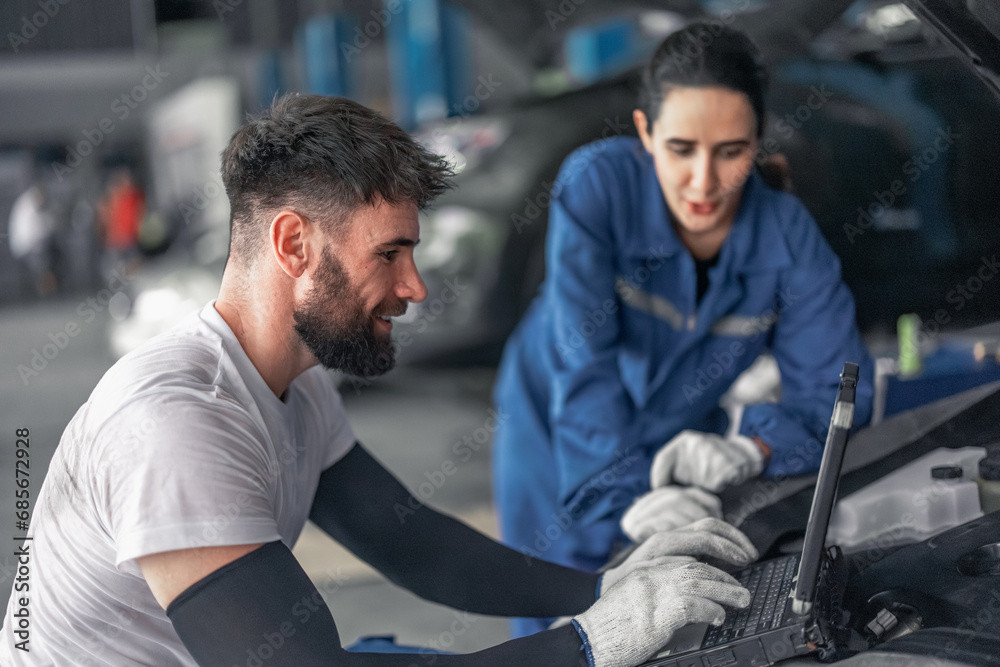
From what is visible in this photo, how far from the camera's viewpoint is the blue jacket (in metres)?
1.42

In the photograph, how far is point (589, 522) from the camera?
4.86 ft

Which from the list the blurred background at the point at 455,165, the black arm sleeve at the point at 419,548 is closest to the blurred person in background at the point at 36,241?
the blurred background at the point at 455,165

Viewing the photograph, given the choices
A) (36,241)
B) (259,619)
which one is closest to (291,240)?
(259,619)

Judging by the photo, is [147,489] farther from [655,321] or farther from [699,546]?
[655,321]

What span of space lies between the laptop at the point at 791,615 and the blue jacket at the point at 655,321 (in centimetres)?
44

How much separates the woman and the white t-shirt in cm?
54

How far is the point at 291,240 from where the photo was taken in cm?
101

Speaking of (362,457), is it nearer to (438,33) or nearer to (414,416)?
(414,416)

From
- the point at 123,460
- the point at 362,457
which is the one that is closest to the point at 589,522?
the point at 362,457

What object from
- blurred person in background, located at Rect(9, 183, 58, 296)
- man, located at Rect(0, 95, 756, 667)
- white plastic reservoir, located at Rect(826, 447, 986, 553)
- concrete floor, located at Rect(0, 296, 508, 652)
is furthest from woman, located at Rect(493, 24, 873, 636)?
blurred person in background, located at Rect(9, 183, 58, 296)

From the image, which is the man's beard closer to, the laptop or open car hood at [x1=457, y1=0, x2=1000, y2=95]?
the laptop

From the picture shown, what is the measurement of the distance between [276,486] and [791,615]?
55 cm

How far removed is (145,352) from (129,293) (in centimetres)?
363

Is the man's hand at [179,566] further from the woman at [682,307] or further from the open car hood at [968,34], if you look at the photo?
the open car hood at [968,34]
